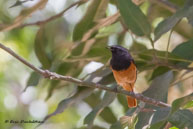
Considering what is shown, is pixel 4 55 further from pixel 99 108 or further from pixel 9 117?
pixel 99 108

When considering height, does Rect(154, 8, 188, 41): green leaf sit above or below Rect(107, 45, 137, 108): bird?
above

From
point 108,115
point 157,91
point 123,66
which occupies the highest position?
point 157,91

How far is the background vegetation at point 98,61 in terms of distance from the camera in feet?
10.9

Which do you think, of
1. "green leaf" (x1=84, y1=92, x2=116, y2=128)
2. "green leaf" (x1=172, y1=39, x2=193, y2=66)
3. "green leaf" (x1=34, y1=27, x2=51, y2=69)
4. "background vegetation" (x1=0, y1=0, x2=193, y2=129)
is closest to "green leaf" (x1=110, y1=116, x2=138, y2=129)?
"background vegetation" (x1=0, y1=0, x2=193, y2=129)

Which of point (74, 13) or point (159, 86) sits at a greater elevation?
point (159, 86)

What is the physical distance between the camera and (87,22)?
14.8ft

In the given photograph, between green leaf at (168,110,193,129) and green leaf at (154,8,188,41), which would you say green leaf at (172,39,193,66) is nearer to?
green leaf at (154,8,188,41)

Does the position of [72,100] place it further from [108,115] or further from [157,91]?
[108,115]

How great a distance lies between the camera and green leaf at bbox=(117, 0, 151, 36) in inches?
129

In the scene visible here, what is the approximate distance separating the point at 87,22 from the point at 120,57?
54 cm

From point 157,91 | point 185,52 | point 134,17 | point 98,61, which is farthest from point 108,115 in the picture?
point 134,17

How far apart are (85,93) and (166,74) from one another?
2.55 ft

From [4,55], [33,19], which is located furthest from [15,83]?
[33,19]

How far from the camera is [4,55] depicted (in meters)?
6.70
